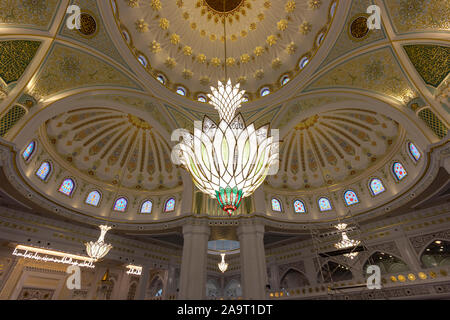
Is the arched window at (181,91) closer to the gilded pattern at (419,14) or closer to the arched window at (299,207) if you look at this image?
the gilded pattern at (419,14)

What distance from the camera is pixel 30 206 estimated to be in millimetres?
10156

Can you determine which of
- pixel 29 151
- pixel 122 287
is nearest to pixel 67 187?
pixel 29 151

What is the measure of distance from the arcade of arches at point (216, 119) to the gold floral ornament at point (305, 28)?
0.07 m

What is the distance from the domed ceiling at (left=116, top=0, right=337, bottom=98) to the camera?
9.74m

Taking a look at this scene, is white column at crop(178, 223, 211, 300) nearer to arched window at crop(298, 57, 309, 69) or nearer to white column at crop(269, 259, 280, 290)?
white column at crop(269, 259, 280, 290)

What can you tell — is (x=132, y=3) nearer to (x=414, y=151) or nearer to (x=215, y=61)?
(x=215, y=61)

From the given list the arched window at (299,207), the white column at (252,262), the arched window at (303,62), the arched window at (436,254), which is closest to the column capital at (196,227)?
the white column at (252,262)

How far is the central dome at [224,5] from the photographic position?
10220 mm

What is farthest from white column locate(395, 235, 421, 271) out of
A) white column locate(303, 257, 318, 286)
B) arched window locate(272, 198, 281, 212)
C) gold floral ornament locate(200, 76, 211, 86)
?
gold floral ornament locate(200, 76, 211, 86)

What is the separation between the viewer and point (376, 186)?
486 inches

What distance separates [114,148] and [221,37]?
28.9ft

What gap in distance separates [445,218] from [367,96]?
23.9 feet

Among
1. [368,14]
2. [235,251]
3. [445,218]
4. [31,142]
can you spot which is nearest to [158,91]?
[31,142]
